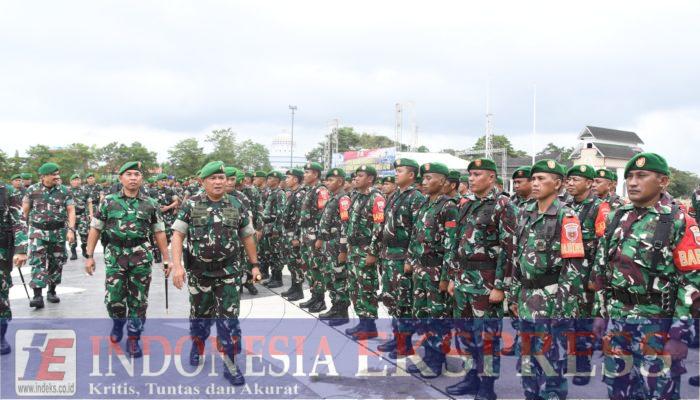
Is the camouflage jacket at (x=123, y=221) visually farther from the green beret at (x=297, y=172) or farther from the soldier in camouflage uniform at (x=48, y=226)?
the green beret at (x=297, y=172)

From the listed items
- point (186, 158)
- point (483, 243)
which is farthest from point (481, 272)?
point (186, 158)

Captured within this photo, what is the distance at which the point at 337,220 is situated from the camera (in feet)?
24.3

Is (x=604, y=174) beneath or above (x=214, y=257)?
above

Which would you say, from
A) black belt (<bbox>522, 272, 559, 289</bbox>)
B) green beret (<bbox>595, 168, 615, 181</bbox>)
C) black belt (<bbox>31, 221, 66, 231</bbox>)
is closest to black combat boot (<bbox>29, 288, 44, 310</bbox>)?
black belt (<bbox>31, 221, 66, 231</bbox>)

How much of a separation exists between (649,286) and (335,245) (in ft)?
14.8

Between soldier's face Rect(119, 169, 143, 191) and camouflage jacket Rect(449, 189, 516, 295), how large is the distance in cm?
349

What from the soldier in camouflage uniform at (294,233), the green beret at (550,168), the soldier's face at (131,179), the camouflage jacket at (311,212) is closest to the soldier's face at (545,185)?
the green beret at (550,168)

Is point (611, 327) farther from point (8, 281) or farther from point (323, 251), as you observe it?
point (8, 281)

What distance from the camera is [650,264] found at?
3.26 metres

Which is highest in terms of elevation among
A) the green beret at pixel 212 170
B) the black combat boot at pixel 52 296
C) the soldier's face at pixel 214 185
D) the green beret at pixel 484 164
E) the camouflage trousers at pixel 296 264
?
the green beret at pixel 484 164

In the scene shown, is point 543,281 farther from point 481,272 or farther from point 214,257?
point 214,257

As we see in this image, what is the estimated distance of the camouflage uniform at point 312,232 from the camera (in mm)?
7762

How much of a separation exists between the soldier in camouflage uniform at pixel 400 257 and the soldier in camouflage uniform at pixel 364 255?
0.95ft

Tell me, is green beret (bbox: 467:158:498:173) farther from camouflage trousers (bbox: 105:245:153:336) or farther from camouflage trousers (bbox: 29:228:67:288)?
camouflage trousers (bbox: 29:228:67:288)
